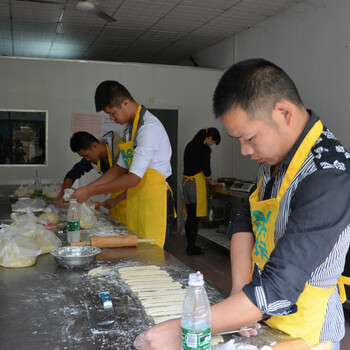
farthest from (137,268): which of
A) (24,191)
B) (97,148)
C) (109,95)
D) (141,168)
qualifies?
(24,191)

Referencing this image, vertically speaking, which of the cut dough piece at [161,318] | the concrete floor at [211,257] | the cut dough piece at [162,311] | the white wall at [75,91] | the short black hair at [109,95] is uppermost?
the white wall at [75,91]

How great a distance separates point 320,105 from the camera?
438 cm

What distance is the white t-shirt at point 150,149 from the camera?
273 centimetres

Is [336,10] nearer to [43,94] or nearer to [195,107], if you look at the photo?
[195,107]

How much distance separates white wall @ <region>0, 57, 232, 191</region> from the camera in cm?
556

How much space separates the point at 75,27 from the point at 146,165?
392 centimetres

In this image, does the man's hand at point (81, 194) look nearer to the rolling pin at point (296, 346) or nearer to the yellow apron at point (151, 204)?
the yellow apron at point (151, 204)

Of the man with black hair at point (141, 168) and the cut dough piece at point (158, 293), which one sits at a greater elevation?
the man with black hair at point (141, 168)

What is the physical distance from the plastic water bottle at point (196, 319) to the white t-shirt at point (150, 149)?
181 cm

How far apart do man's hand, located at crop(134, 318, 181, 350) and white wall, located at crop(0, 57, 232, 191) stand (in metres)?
4.98

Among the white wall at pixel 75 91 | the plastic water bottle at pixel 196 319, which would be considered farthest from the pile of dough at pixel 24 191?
the plastic water bottle at pixel 196 319

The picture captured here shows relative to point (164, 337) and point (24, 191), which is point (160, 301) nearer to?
point (164, 337)

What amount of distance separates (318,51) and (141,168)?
2.75 m

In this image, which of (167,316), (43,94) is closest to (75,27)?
(43,94)
